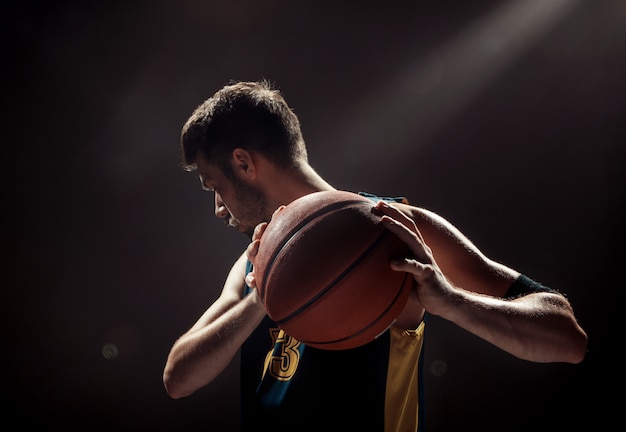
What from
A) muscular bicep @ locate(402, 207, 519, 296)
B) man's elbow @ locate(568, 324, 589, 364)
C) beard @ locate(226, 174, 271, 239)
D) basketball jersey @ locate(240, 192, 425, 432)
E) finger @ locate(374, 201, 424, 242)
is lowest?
man's elbow @ locate(568, 324, 589, 364)

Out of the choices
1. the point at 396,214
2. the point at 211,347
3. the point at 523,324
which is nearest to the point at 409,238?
the point at 396,214

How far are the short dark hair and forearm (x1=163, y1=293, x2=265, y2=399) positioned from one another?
50 cm

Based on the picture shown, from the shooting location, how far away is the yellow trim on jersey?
3.58ft

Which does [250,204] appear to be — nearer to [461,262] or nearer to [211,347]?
[211,347]

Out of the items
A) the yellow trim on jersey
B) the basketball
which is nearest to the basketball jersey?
the yellow trim on jersey

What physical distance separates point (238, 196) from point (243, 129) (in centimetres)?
21

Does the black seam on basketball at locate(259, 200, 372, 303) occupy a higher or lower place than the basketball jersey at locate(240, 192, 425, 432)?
higher

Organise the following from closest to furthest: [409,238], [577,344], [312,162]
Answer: [409,238]
[577,344]
[312,162]

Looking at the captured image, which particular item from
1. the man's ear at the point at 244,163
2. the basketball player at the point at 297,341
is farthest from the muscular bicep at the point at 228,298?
the man's ear at the point at 244,163

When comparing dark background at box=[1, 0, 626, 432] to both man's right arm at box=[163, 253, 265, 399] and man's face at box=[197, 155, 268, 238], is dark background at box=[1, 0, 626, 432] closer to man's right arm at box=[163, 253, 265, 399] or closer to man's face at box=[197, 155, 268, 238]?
man's face at box=[197, 155, 268, 238]

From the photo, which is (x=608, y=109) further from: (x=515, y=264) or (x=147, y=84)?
(x=147, y=84)

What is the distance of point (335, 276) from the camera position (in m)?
0.80

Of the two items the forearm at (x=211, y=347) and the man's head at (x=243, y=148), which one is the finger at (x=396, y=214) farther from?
the man's head at (x=243, y=148)

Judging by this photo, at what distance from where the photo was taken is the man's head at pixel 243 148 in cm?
133
